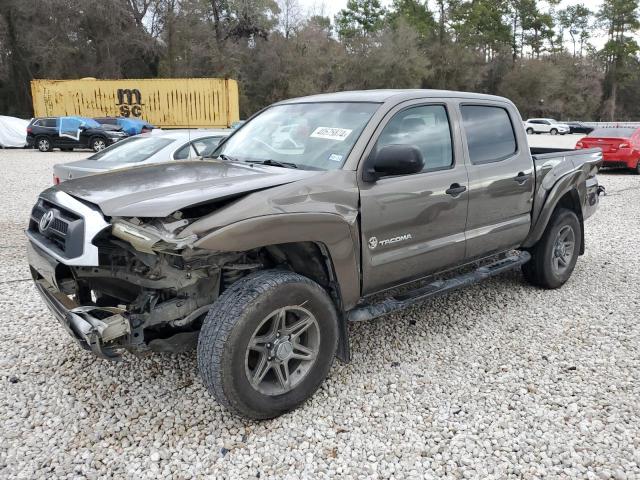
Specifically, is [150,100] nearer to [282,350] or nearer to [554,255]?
[554,255]

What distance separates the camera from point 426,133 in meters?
3.77

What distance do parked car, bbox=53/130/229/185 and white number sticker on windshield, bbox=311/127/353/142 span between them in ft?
12.2

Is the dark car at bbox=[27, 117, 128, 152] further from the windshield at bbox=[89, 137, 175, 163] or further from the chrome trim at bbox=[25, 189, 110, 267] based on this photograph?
the chrome trim at bbox=[25, 189, 110, 267]

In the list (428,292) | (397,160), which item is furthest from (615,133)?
(397,160)

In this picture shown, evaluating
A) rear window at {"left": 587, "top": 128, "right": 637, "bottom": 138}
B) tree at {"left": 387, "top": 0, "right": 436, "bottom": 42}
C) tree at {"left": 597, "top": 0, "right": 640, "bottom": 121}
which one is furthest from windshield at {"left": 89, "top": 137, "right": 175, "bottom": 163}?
tree at {"left": 597, "top": 0, "right": 640, "bottom": 121}

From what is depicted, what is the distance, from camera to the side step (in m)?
3.34

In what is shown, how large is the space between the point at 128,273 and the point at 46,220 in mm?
618

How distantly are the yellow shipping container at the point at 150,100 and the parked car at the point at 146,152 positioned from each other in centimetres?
1763

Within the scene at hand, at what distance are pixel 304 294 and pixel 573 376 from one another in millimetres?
2027

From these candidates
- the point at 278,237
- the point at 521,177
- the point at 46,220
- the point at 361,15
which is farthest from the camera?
the point at 361,15

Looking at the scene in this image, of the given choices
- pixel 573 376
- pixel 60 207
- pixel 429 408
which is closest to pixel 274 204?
pixel 60 207

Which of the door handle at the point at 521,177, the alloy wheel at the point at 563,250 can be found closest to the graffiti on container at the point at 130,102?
the alloy wheel at the point at 563,250

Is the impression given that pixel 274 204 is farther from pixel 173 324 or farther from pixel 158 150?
pixel 158 150

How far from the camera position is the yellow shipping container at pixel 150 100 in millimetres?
24969
